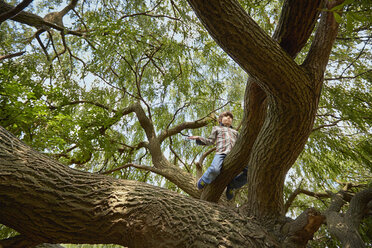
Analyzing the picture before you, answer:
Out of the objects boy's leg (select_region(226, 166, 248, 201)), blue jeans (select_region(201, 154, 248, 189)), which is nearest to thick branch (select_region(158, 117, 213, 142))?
blue jeans (select_region(201, 154, 248, 189))

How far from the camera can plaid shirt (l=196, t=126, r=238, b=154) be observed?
243 centimetres

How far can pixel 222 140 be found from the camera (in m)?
2.47

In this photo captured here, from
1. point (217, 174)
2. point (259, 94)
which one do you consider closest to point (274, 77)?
point (259, 94)

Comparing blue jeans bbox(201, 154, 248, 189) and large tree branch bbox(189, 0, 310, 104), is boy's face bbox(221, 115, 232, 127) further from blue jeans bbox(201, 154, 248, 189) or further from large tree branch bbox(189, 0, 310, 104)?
large tree branch bbox(189, 0, 310, 104)

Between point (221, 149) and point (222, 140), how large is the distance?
0.10 meters

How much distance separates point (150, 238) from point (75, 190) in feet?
1.57

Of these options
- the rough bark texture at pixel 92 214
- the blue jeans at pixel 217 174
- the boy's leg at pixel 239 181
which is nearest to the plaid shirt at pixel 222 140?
the blue jeans at pixel 217 174

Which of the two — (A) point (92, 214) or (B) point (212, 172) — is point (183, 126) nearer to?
(B) point (212, 172)

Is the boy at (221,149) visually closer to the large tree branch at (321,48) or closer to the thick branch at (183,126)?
the thick branch at (183,126)

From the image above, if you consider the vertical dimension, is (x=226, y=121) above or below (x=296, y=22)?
below

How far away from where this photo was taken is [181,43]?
3461mm

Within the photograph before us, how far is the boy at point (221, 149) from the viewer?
6.66ft

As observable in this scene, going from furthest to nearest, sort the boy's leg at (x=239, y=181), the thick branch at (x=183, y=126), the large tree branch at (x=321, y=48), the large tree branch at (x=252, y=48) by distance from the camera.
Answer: the thick branch at (x=183, y=126), the boy's leg at (x=239, y=181), the large tree branch at (x=321, y=48), the large tree branch at (x=252, y=48)

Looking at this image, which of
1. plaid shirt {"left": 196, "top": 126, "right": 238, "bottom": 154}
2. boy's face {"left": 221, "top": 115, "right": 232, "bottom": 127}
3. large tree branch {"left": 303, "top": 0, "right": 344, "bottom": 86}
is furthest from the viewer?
boy's face {"left": 221, "top": 115, "right": 232, "bottom": 127}
